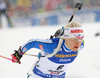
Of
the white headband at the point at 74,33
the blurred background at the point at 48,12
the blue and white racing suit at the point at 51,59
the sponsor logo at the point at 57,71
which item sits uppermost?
the blurred background at the point at 48,12

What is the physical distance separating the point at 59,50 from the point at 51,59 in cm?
19

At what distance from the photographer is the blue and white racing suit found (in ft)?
8.39

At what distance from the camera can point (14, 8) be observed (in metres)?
13.0

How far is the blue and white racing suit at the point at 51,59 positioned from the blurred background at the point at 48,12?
31.8ft

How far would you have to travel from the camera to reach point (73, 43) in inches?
98.2

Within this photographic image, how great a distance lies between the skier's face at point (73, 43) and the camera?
8.14 feet

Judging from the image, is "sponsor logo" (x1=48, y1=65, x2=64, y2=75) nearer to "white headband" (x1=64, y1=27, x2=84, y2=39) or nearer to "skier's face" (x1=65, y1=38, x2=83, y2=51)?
"skier's face" (x1=65, y1=38, x2=83, y2=51)

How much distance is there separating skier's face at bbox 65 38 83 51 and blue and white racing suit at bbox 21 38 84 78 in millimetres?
59

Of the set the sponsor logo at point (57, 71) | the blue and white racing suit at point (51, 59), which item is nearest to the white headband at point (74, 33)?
the blue and white racing suit at point (51, 59)

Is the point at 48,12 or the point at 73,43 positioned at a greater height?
the point at 48,12

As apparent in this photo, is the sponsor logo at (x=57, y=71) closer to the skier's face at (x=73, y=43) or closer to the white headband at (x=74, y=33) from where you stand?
the skier's face at (x=73, y=43)

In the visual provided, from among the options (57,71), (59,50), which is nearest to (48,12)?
(57,71)

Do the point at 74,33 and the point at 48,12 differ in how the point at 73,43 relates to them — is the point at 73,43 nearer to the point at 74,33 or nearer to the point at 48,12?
the point at 74,33

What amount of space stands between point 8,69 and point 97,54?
8.74 ft
